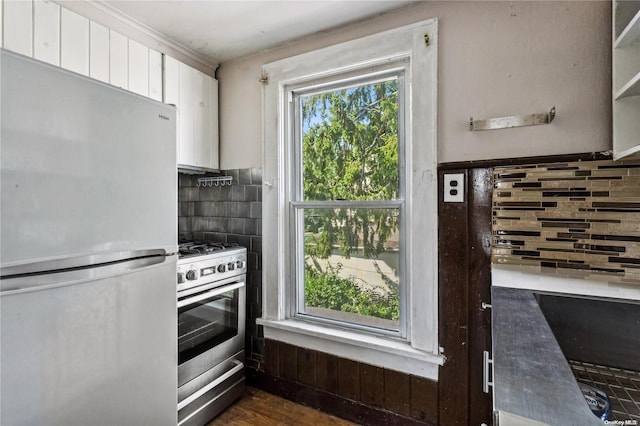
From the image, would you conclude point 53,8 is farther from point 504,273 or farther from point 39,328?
point 504,273

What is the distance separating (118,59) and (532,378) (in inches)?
87.7

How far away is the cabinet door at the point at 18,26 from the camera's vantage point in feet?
4.19

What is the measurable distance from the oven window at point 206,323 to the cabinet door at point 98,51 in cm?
129

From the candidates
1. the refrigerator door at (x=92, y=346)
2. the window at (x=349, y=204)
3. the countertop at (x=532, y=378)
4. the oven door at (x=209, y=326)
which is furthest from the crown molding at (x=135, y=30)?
the countertop at (x=532, y=378)

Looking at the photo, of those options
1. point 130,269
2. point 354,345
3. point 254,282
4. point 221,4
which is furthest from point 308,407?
point 221,4

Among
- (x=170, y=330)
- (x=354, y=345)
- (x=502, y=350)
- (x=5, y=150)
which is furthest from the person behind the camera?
(x=354, y=345)

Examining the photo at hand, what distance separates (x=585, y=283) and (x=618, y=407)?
0.66 m

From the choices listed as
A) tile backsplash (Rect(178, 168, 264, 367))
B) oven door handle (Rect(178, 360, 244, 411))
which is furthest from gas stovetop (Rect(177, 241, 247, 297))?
oven door handle (Rect(178, 360, 244, 411))

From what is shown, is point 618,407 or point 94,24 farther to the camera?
point 94,24

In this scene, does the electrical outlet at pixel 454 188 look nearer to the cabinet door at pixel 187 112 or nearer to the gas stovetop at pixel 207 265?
the gas stovetop at pixel 207 265

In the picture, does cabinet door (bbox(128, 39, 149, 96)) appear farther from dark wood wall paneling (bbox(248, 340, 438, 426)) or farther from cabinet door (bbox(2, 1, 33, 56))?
dark wood wall paneling (bbox(248, 340, 438, 426))

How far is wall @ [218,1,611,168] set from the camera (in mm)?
1315

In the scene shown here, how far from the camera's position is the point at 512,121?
143 cm

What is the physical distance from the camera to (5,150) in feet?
2.85
